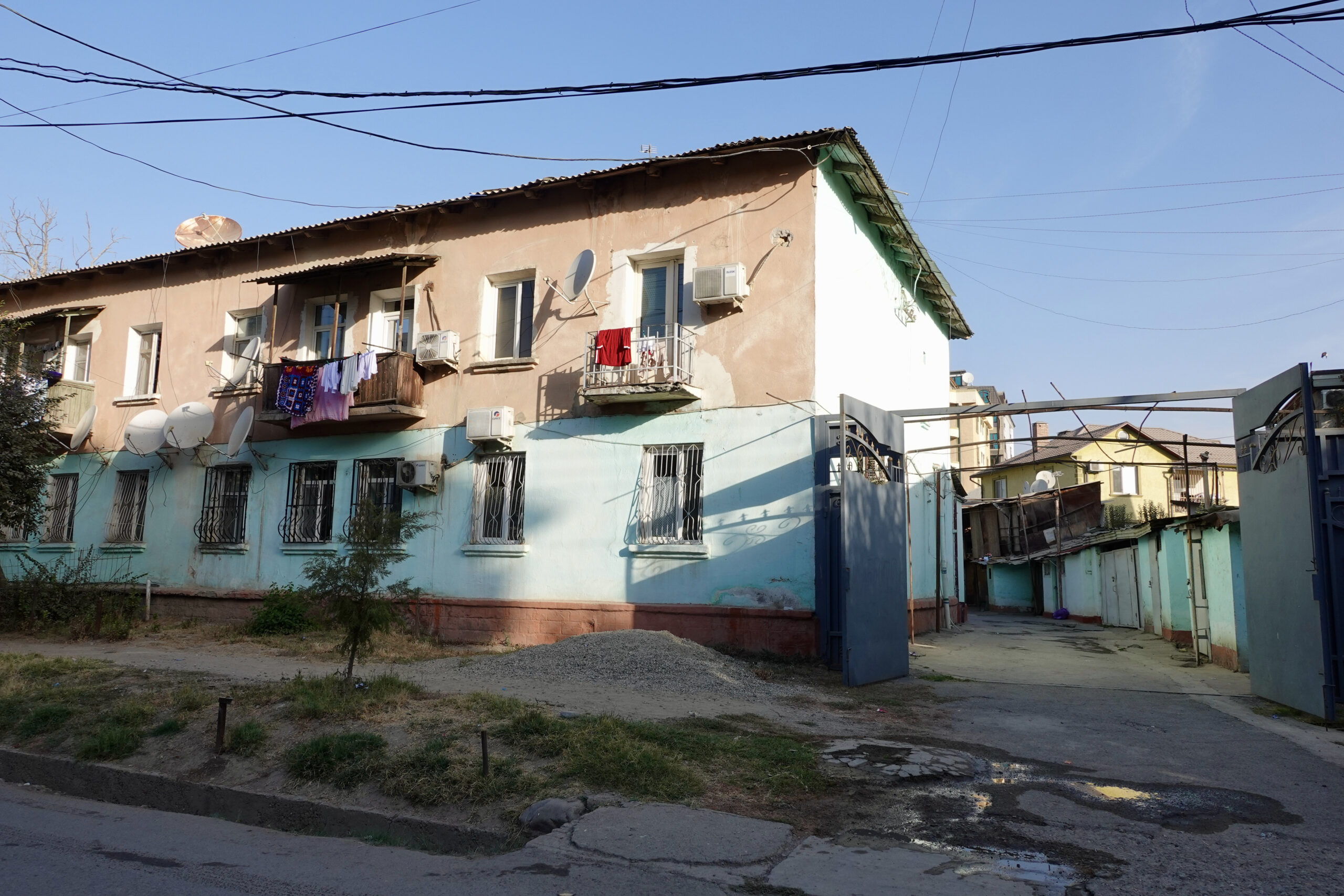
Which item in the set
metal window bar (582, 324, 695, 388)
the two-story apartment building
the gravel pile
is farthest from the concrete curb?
metal window bar (582, 324, 695, 388)

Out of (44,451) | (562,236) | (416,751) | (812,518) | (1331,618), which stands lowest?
(416,751)

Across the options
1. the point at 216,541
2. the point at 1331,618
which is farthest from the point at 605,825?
the point at 216,541

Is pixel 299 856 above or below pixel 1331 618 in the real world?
below

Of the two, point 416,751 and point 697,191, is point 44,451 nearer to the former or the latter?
point 697,191

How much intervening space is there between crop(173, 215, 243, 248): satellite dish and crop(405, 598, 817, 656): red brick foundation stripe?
10594mm

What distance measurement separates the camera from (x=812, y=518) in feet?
42.0

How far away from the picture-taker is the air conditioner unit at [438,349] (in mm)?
15711

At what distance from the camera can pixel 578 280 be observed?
14.4 metres

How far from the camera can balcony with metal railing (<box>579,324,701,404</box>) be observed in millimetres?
13586

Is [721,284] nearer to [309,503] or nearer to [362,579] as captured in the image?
[362,579]

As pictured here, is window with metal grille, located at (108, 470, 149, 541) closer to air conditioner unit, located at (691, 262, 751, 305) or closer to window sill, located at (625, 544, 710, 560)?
window sill, located at (625, 544, 710, 560)

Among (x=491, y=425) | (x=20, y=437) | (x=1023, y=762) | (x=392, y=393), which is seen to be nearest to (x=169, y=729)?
(x=1023, y=762)

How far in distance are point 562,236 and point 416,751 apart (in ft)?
35.1

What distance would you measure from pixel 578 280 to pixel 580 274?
10 centimetres
